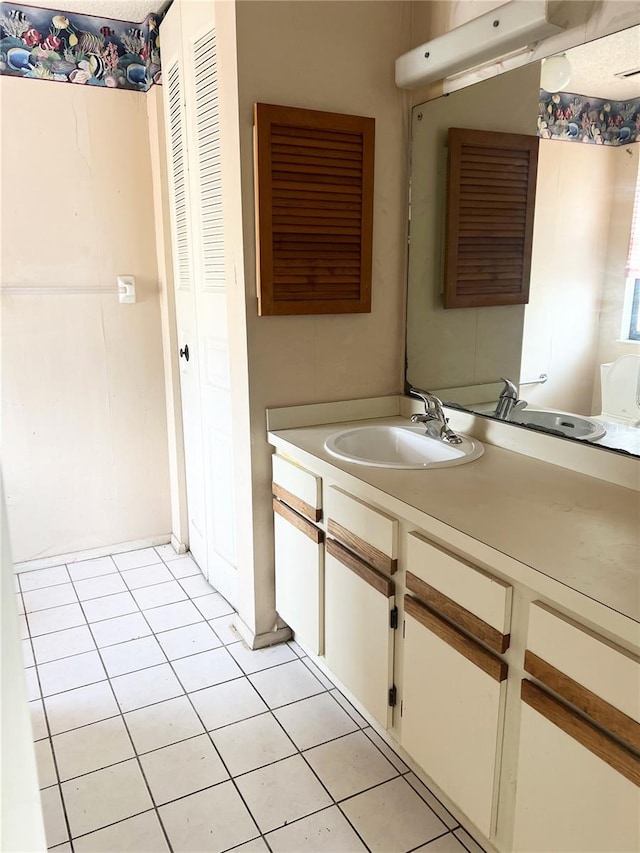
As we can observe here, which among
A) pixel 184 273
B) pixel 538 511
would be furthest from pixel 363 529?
pixel 184 273

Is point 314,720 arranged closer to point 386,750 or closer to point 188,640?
point 386,750

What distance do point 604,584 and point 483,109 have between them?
1.44 m

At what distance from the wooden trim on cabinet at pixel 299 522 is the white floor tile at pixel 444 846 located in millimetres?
802

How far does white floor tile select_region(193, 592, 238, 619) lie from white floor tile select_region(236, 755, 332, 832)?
86 centimetres

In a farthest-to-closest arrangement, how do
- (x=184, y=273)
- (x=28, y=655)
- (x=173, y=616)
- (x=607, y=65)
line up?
(x=184, y=273) < (x=173, y=616) < (x=28, y=655) < (x=607, y=65)

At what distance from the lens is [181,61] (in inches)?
92.5

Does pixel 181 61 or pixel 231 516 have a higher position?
pixel 181 61

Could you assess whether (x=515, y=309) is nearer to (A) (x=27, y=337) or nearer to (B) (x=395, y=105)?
(B) (x=395, y=105)

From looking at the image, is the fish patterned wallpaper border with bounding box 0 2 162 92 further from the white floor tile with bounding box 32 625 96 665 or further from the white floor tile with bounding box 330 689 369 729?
the white floor tile with bounding box 330 689 369 729

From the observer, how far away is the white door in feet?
7.12

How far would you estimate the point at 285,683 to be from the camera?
6.85ft

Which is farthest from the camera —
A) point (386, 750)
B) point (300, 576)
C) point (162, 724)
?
point (300, 576)

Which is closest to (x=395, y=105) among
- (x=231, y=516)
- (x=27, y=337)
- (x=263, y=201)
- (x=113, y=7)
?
(x=263, y=201)

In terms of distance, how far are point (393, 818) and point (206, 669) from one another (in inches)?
33.4
